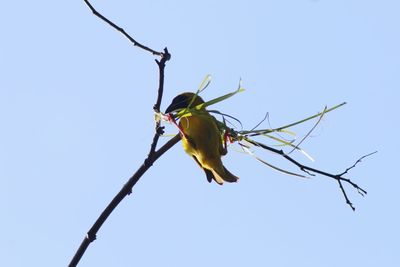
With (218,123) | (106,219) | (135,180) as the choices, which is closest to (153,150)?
(135,180)

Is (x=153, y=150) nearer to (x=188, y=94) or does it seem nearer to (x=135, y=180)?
(x=135, y=180)

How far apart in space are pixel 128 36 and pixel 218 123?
2.21 feet

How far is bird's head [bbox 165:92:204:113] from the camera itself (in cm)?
264

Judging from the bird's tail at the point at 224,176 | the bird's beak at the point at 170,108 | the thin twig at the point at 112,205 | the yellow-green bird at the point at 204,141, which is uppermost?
the bird's beak at the point at 170,108

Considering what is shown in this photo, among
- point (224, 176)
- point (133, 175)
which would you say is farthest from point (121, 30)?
point (224, 176)

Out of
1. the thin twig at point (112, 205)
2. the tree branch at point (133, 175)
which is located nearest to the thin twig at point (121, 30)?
the tree branch at point (133, 175)

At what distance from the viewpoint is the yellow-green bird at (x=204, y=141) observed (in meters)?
2.56

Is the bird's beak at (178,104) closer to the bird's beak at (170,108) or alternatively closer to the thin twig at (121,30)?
the bird's beak at (170,108)

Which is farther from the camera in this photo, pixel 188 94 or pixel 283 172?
pixel 188 94

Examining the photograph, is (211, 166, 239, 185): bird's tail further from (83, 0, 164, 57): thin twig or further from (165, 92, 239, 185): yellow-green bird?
(83, 0, 164, 57): thin twig

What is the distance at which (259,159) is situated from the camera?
2.45 metres

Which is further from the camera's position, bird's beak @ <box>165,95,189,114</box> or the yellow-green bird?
bird's beak @ <box>165,95,189,114</box>

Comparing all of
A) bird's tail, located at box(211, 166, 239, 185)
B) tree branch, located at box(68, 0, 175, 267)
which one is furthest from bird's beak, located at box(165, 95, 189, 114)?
tree branch, located at box(68, 0, 175, 267)

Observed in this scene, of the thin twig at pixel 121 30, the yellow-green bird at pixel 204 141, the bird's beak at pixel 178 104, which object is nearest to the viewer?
the thin twig at pixel 121 30
